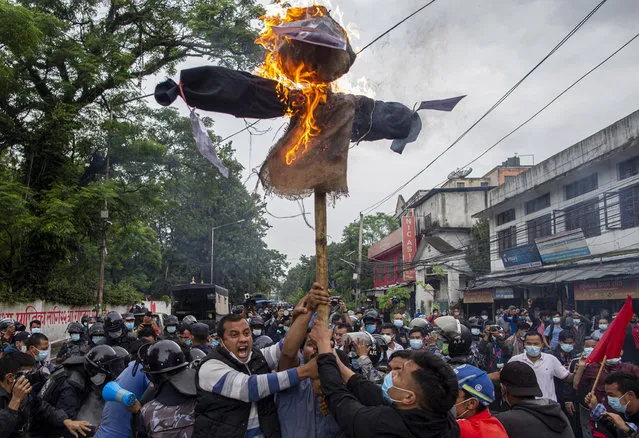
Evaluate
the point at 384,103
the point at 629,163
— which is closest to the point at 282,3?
the point at 384,103

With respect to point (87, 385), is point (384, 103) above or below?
above

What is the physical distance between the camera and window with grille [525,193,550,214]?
23352mm

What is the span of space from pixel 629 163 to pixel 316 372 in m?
17.8

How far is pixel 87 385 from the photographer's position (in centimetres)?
482

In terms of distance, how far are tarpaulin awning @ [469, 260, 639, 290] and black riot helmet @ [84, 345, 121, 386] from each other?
51.0 ft

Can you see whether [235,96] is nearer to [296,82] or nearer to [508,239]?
[296,82]

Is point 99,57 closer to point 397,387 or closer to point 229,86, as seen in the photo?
point 229,86

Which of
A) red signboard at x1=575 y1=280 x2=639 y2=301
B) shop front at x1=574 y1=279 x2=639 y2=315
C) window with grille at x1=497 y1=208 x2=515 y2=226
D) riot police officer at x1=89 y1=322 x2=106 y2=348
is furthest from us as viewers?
window with grille at x1=497 y1=208 x2=515 y2=226

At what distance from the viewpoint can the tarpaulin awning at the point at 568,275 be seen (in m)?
16.6

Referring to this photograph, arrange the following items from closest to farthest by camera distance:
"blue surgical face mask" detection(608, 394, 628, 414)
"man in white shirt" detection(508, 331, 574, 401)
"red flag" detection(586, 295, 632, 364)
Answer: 1. "blue surgical face mask" detection(608, 394, 628, 414)
2. "red flag" detection(586, 295, 632, 364)
3. "man in white shirt" detection(508, 331, 574, 401)

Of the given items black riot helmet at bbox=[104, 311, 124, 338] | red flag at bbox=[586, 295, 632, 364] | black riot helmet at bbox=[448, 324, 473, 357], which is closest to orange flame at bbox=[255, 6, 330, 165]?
black riot helmet at bbox=[448, 324, 473, 357]

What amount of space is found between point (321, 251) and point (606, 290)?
54.4 ft

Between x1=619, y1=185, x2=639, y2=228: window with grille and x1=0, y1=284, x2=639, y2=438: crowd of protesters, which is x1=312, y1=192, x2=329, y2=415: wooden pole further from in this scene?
x1=619, y1=185, x2=639, y2=228: window with grille

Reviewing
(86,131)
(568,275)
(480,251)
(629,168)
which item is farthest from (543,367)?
(480,251)
